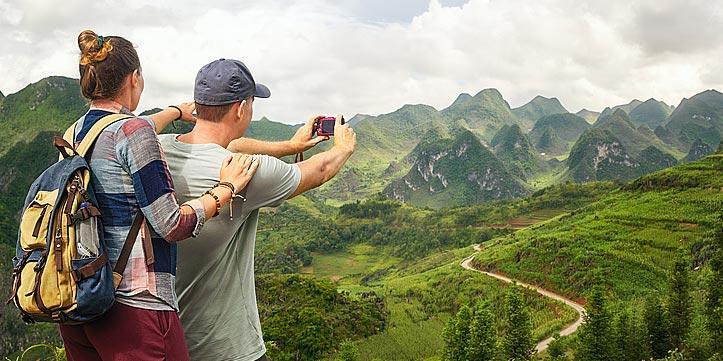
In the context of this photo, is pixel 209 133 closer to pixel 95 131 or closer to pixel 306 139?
pixel 95 131

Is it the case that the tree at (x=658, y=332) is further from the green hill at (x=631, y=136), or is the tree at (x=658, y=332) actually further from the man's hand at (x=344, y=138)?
the green hill at (x=631, y=136)

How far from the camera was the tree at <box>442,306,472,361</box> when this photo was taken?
19438 millimetres

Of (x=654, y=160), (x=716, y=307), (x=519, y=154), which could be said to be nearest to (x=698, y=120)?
(x=519, y=154)

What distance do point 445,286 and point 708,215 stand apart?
18499 millimetres

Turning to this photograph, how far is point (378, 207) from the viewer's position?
280 feet

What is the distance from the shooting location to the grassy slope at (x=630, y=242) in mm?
30797

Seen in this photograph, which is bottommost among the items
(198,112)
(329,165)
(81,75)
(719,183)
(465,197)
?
(465,197)

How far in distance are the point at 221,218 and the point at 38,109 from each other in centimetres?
11038

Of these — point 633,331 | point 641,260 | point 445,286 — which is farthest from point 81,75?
point 445,286

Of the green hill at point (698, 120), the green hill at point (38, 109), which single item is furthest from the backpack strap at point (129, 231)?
the green hill at point (698, 120)

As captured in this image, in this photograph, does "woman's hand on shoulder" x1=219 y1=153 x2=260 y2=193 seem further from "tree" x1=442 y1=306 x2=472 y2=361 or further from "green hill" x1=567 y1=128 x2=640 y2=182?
"green hill" x1=567 y1=128 x2=640 y2=182

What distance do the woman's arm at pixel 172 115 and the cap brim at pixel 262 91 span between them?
446 mm

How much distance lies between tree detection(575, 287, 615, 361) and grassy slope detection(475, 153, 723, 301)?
40.6 ft

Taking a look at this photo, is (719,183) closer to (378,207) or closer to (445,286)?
(445,286)
